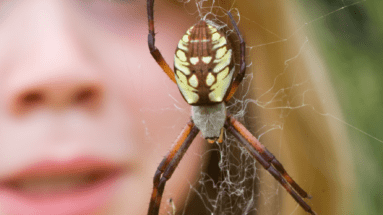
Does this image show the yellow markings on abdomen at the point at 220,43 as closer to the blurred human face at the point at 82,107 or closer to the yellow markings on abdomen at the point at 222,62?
the yellow markings on abdomen at the point at 222,62

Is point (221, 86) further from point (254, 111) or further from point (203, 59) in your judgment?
point (254, 111)

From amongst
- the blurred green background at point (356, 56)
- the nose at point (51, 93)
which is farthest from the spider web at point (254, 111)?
the nose at point (51, 93)

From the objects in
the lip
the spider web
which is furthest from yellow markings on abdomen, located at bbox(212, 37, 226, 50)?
the lip

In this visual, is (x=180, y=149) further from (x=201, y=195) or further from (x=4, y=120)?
(x=4, y=120)

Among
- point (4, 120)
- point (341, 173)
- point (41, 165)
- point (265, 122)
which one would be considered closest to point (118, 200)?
point (41, 165)

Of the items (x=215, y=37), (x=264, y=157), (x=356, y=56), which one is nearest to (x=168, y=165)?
(x=264, y=157)

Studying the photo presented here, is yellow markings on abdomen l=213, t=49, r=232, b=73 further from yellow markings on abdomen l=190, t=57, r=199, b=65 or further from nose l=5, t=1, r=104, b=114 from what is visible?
nose l=5, t=1, r=104, b=114

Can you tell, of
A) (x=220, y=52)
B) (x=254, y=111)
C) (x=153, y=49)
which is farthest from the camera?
(x=254, y=111)
